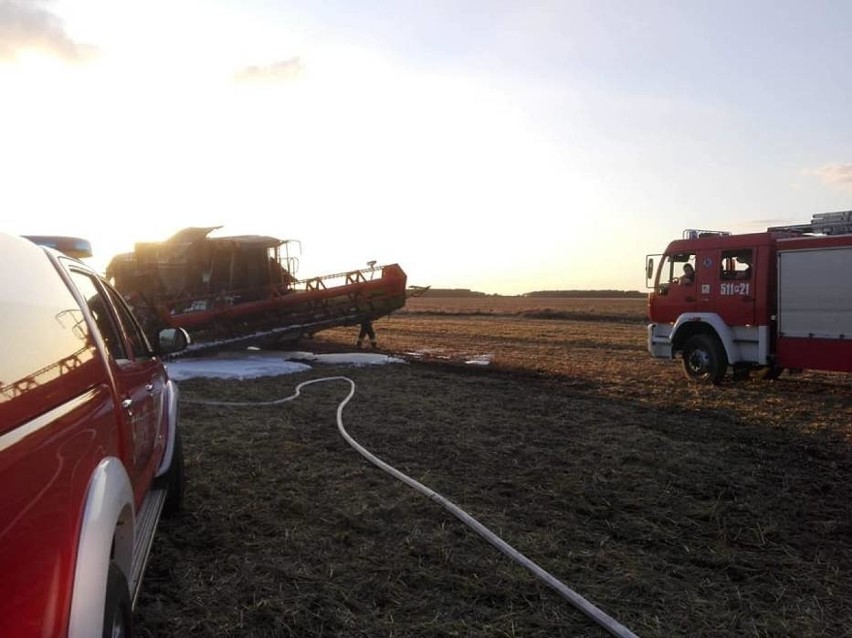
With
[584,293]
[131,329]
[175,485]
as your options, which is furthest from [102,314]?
[584,293]

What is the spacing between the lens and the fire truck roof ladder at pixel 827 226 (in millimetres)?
10547

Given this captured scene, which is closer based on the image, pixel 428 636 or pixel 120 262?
pixel 428 636

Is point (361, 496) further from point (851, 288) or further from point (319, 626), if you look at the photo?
point (851, 288)

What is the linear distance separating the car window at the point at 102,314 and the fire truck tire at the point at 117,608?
1196mm

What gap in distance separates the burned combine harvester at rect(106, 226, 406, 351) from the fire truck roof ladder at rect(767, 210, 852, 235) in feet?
27.1

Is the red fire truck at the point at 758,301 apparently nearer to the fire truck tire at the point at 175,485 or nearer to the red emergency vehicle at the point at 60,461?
the fire truck tire at the point at 175,485

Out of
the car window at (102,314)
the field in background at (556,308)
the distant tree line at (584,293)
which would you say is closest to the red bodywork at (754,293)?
the car window at (102,314)

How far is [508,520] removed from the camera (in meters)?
4.80

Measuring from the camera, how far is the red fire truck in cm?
1023

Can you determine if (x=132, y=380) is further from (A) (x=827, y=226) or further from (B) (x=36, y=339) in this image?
(A) (x=827, y=226)

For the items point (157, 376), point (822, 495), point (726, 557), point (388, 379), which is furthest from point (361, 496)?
point (388, 379)

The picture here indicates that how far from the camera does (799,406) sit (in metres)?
9.59

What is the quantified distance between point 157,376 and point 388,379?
24.6 ft

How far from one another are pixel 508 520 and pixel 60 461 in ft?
11.4
